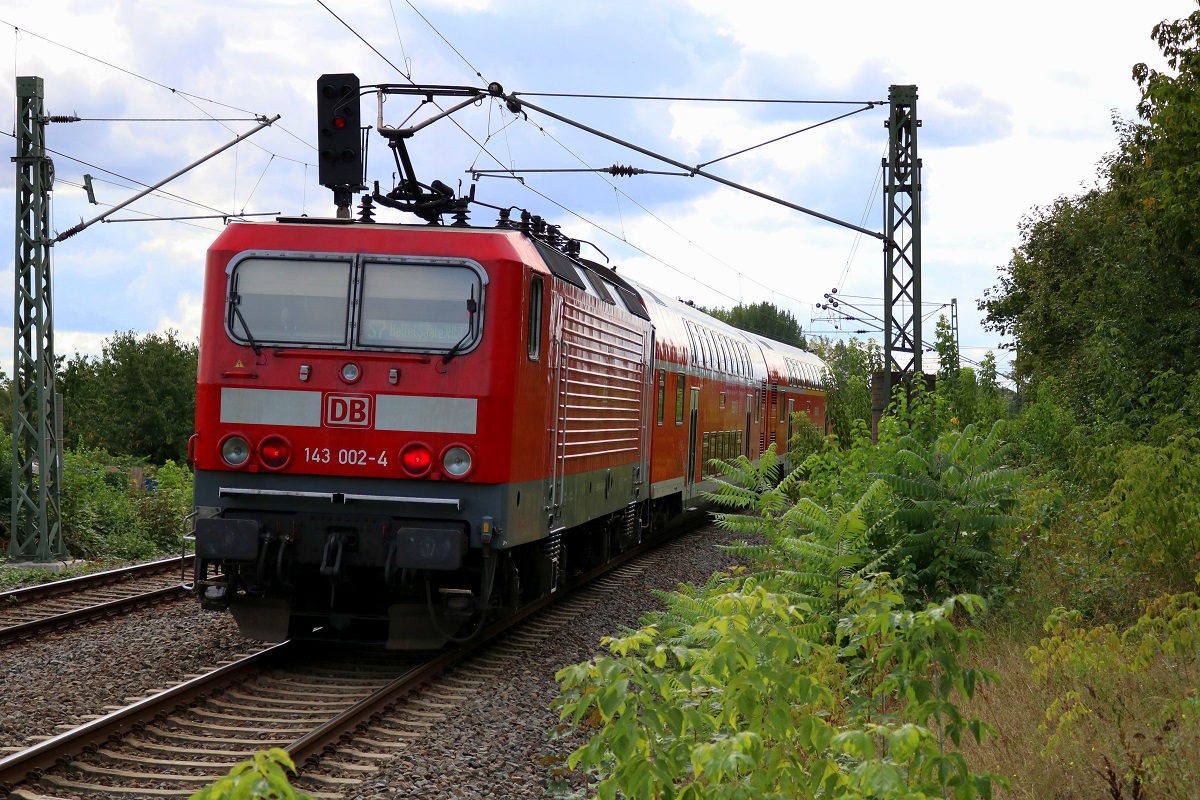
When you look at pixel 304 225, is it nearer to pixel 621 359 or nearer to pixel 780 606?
pixel 621 359

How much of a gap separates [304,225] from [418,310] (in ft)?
3.73

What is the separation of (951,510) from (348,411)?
4479 mm

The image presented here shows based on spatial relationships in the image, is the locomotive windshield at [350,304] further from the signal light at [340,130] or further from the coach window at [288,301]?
the signal light at [340,130]

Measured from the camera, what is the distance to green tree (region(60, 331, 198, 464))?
4997cm

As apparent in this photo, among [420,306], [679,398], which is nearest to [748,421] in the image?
[679,398]

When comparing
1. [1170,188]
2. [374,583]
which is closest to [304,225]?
[374,583]

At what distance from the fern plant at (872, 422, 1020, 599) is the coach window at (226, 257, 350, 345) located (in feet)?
13.8

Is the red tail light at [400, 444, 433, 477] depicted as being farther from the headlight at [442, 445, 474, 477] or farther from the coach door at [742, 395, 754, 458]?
the coach door at [742, 395, 754, 458]

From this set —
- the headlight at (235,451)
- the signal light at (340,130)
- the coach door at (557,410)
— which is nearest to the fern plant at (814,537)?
the coach door at (557,410)

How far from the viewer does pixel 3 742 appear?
21.9 feet

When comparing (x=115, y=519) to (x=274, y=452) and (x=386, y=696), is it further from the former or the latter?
(x=386, y=696)

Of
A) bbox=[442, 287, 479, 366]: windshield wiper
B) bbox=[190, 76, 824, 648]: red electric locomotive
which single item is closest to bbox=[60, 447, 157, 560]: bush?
bbox=[190, 76, 824, 648]: red electric locomotive

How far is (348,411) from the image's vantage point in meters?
8.74

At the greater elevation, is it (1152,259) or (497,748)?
(1152,259)
